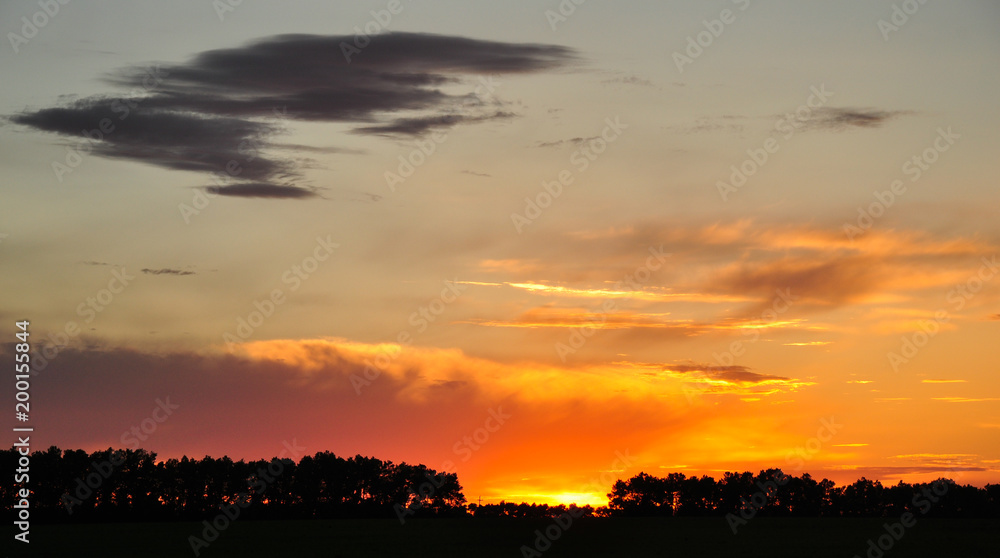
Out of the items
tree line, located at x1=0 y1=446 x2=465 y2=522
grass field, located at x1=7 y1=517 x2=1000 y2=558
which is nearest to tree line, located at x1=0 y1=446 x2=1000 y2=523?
tree line, located at x1=0 y1=446 x2=465 y2=522

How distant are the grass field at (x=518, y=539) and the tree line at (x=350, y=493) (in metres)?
23.9

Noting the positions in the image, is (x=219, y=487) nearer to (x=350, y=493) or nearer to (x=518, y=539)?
(x=350, y=493)

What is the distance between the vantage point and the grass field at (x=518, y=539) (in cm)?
6069

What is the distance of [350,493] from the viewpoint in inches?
5507

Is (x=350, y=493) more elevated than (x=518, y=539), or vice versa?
(x=350, y=493)

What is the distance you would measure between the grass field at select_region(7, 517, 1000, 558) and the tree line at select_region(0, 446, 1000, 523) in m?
23.9

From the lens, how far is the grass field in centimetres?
6069

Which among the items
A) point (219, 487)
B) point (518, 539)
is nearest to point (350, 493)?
point (219, 487)

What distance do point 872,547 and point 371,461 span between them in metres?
96.5

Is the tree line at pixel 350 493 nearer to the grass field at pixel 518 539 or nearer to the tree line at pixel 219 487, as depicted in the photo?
the tree line at pixel 219 487

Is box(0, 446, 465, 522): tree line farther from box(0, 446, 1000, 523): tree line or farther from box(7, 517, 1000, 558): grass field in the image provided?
box(7, 517, 1000, 558): grass field

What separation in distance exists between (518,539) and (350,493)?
77056 millimetres

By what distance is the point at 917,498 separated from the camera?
140 m

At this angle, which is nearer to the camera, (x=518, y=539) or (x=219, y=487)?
(x=518, y=539)
